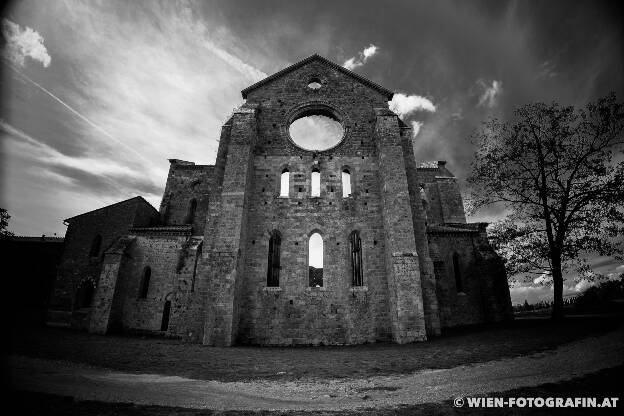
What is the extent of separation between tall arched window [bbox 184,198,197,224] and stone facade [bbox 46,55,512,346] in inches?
107

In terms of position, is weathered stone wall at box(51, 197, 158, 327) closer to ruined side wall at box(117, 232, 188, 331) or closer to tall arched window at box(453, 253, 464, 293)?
ruined side wall at box(117, 232, 188, 331)

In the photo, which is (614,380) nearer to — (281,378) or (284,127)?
(281,378)

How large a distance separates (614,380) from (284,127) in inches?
553

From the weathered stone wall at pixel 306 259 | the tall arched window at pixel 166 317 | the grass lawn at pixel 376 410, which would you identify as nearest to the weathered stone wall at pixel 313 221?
the weathered stone wall at pixel 306 259

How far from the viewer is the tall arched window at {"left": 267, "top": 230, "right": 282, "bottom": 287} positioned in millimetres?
12688

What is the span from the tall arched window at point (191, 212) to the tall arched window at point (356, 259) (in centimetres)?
1384

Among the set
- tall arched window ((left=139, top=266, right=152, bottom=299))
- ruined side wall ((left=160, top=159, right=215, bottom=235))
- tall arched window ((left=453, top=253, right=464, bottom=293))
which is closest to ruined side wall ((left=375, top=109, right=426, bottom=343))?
tall arched window ((left=453, top=253, right=464, bottom=293))

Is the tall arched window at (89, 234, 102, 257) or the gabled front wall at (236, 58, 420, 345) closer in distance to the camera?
the gabled front wall at (236, 58, 420, 345)

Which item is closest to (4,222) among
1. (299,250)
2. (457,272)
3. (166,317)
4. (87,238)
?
(87,238)

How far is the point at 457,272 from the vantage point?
18.0 metres

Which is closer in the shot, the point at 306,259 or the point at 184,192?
the point at 306,259

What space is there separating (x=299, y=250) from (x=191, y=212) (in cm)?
1277

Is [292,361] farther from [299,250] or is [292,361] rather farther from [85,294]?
[85,294]

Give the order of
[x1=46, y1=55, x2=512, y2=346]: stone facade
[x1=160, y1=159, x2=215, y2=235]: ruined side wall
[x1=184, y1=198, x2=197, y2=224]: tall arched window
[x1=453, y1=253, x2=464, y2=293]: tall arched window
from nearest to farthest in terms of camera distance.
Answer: [x1=46, y1=55, x2=512, y2=346]: stone facade, [x1=453, y1=253, x2=464, y2=293]: tall arched window, [x1=160, y1=159, x2=215, y2=235]: ruined side wall, [x1=184, y1=198, x2=197, y2=224]: tall arched window
